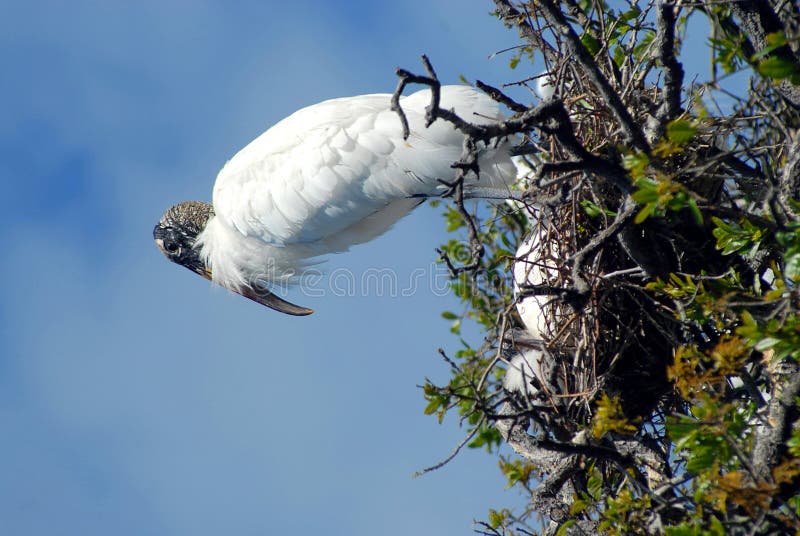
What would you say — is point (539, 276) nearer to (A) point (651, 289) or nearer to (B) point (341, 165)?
(A) point (651, 289)

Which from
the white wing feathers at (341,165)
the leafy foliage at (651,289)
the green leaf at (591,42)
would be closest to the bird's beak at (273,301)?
the white wing feathers at (341,165)

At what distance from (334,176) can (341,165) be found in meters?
0.06

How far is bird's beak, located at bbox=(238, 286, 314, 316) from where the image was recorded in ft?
15.2

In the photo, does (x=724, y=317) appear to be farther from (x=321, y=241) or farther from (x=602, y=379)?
(x=321, y=241)

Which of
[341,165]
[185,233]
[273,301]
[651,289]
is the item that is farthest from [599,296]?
[185,233]

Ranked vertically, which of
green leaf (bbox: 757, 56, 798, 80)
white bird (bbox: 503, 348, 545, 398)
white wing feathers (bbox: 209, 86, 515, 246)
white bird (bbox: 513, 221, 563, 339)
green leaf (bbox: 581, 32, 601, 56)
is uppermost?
white wing feathers (bbox: 209, 86, 515, 246)

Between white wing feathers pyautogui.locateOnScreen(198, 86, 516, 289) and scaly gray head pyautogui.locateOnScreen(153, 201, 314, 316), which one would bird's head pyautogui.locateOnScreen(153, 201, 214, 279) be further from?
white wing feathers pyautogui.locateOnScreen(198, 86, 516, 289)

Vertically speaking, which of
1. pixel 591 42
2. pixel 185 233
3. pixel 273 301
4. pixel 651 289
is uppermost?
pixel 185 233

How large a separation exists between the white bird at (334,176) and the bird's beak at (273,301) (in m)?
0.21

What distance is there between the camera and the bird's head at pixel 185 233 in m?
5.01

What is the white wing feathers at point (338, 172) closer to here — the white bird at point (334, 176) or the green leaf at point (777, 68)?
the white bird at point (334, 176)

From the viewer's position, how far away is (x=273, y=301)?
471 centimetres

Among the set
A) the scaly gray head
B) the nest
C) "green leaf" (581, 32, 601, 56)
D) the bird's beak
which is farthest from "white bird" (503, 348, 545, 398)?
the scaly gray head

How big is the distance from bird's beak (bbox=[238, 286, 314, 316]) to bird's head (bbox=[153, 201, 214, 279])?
446 mm
